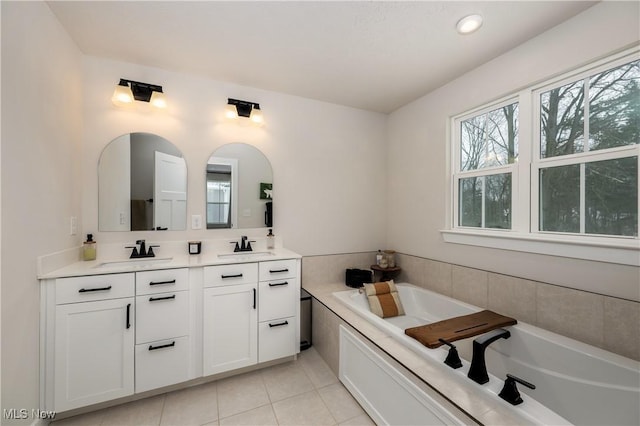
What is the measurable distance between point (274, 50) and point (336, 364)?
2.48 meters

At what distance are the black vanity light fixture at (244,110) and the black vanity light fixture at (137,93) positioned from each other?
→ 1.71 feet

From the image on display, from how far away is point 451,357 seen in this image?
133 centimetres

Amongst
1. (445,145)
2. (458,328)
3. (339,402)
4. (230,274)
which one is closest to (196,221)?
(230,274)

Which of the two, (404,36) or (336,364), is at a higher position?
(404,36)

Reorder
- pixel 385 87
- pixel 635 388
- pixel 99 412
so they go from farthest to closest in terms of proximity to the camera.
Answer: pixel 385 87 < pixel 99 412 < pixel 635 388

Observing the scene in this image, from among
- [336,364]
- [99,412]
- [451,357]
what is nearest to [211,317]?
[99,412]

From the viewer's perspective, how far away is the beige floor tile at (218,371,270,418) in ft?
5.66

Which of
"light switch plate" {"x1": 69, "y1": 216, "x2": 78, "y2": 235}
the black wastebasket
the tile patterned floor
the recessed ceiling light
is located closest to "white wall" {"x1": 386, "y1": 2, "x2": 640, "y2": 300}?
the recessed ceiling light

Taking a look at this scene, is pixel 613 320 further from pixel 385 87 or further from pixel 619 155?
pixel 385 87

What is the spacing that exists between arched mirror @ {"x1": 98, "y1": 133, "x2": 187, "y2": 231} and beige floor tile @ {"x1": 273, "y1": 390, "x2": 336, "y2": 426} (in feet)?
5.27

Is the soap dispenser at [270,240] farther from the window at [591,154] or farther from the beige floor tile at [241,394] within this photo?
the window at [591,154]

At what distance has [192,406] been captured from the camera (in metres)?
1.74

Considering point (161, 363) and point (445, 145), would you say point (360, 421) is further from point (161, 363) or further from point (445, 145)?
point (445, 145)

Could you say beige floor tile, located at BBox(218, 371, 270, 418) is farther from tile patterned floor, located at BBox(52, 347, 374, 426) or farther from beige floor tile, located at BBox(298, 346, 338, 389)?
beige floor tile, located at BBox(298, 346, 338, 389)
